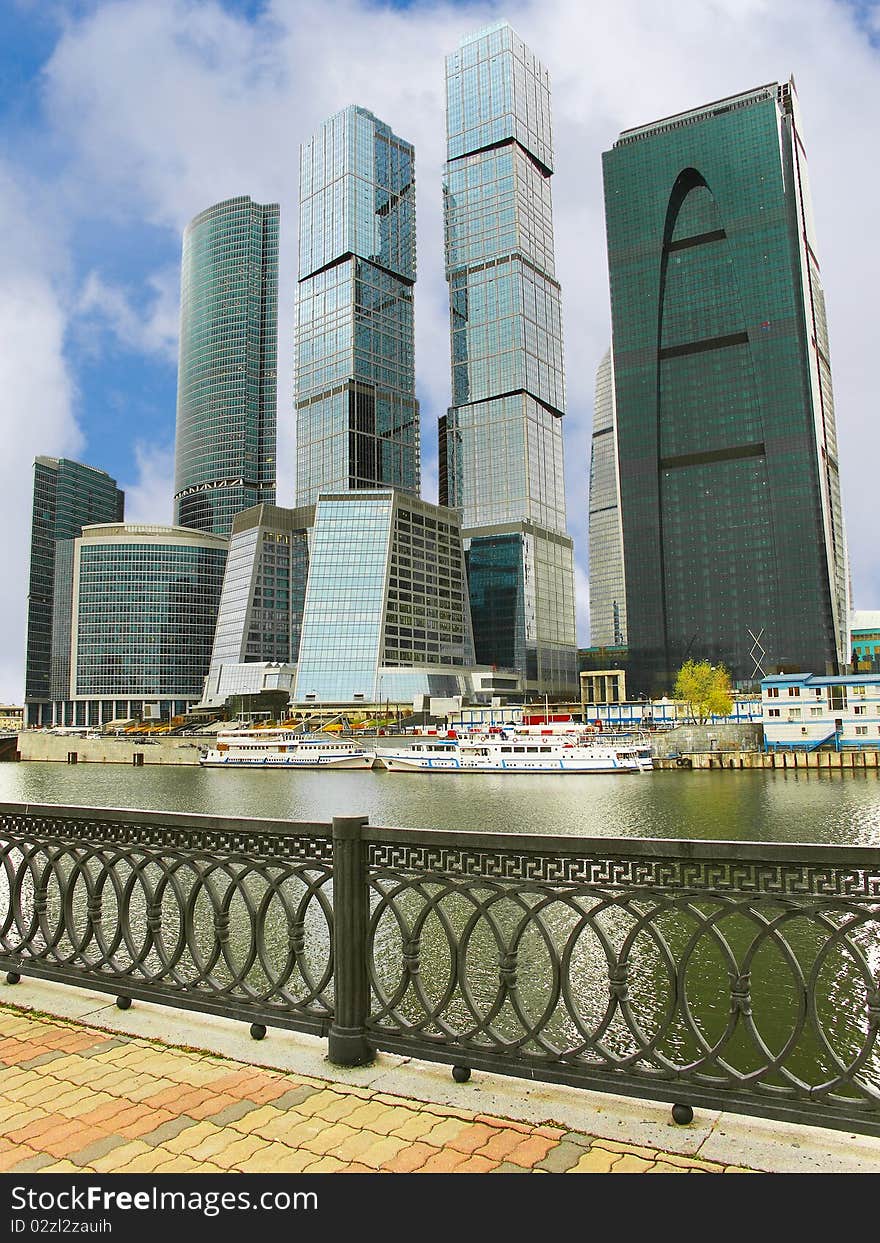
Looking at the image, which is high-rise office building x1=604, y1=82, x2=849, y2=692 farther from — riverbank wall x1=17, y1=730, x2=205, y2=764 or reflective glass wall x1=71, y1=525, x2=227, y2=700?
riverbank wall x1=17, y1=730, x2=205, y2=764

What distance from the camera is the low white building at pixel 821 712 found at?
2682 inches

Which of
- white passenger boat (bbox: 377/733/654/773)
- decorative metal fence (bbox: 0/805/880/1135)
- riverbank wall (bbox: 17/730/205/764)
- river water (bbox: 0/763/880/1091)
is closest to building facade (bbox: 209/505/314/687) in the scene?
riverbank wall (bbox: 17/730/205/764)

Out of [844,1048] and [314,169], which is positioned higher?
[314,169]

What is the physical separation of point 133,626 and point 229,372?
225 feet

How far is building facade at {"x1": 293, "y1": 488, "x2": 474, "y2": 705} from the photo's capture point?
120 meters

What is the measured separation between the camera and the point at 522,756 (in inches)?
2557

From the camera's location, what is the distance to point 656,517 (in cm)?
15350

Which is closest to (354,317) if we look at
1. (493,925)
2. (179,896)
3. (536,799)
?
(536,799)

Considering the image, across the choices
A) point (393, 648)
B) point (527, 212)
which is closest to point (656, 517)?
point (393, 648)

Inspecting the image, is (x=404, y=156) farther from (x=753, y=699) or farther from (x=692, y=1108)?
(x=692, y=1108)

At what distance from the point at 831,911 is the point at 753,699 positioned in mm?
106079

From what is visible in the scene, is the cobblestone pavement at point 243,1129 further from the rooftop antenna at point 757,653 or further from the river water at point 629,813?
the rooftop antenna at point 757,653

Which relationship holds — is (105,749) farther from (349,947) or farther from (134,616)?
(349,947)

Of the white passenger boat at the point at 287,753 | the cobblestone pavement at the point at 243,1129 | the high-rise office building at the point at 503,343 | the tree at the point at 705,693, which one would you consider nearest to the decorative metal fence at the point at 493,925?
the cobblestone pavement at the point at 243,1129
